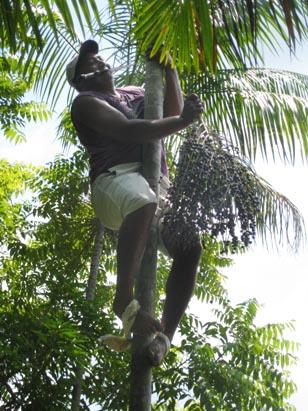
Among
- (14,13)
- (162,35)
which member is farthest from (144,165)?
(14,13)

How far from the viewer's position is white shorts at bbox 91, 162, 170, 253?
9.31ft

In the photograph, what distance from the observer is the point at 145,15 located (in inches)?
101

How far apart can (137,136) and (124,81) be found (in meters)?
3.15

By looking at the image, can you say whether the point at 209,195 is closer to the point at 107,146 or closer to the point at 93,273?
the point at 107,146

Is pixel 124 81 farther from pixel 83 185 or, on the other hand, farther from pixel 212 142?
pixel 212 142

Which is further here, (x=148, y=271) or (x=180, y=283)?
(x=180, y=283)

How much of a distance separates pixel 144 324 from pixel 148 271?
0.63 feet

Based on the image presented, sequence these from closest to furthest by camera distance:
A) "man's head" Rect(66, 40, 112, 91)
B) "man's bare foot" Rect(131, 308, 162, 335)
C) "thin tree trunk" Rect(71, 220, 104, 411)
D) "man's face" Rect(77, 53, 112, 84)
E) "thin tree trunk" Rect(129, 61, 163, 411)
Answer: "thin tree trunk" Rect(129, 61, 163, 411), "man's bare foot" Rect(131, 308, 162, 335), "man's head" Rect(66, 40, 112, 91), "man's face" Rect(77, 53, 112, 84), "thin tree trunk" Rect(71, 220, 104, 411)

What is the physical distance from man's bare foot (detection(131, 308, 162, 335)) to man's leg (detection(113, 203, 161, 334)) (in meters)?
0.20

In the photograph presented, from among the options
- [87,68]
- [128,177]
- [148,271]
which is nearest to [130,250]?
[148,271]

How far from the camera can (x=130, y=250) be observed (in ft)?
9.23

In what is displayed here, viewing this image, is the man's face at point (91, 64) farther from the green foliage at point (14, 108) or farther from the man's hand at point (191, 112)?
the green foliage at point (14, 108)

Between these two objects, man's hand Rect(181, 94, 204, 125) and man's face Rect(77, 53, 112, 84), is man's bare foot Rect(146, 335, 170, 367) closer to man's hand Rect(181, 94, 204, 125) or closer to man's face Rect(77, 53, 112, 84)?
man's hand Rect(181, 94, 204, 125)

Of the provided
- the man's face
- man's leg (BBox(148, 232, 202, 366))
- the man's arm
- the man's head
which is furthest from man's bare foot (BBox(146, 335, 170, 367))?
the man's face
